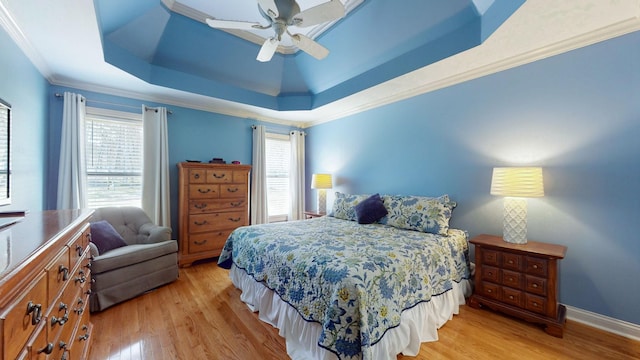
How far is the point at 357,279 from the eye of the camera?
1.50 m

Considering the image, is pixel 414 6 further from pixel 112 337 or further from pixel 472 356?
pixel 112 337

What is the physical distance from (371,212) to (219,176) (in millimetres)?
2292

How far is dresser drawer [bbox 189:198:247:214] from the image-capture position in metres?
3.49

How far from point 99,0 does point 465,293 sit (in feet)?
14.4

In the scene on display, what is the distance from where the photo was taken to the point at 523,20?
1.93 meters

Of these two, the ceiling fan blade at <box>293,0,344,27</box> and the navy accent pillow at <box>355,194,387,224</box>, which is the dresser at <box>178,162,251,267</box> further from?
the ceiling fan blade at <box>293,0,344,27</box>

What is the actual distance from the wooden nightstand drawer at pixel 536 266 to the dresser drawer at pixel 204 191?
12.1 ft

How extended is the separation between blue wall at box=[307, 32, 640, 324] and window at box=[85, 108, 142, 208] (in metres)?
3.91

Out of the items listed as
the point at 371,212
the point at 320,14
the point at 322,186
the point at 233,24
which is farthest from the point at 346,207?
the point at 233,24

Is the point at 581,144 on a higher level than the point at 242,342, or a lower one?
higher

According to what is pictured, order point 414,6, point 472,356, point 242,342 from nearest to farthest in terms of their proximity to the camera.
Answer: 1. point 472,356
2. point 242,342
3. point 414,6

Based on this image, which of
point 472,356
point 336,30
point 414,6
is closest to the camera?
point 472,356

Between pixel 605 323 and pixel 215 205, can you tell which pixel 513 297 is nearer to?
pixel 605 323

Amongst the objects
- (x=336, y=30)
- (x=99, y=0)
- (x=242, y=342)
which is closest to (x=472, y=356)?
(x=242, y=342)
